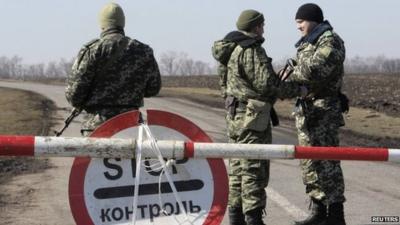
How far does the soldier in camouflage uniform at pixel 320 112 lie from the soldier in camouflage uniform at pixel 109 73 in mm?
1504

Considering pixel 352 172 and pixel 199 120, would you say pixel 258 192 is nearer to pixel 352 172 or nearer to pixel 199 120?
pixel 352 172

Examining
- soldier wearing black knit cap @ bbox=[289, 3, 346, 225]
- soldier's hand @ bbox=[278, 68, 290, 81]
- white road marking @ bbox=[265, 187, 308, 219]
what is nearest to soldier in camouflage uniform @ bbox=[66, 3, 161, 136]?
soldier's hand @ bbox=[278, 68, 290, 81]

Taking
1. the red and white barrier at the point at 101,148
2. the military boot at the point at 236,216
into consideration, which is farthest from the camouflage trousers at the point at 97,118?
the military boot at the point at 236,216

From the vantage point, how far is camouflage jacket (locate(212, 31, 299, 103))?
18.0 feet

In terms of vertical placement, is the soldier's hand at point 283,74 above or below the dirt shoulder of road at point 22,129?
above

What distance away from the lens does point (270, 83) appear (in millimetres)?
5469

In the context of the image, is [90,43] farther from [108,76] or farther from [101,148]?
[101,148]

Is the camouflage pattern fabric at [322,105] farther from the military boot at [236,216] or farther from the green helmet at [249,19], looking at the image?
the military boot at [236,216]

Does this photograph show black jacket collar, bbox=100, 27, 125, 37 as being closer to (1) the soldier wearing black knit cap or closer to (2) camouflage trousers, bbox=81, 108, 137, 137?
(2) camouflage trousers, bbox=81, 108, 137, 137

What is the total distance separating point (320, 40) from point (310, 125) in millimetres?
793

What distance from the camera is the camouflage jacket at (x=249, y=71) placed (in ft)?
18.0

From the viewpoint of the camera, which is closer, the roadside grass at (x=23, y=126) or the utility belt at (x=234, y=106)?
the utility belt at (x=234, y=106)

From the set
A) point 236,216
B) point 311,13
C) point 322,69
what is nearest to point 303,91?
point 322,69

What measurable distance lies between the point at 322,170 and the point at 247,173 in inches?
30.7
